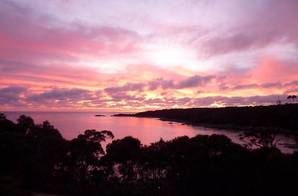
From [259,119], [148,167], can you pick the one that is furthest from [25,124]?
[259,119]

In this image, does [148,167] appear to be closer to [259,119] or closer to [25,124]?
[25,124]

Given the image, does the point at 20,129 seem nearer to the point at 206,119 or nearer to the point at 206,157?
the point at 206,157

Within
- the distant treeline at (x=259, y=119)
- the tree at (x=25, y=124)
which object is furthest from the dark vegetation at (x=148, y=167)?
the distant treeline at (x=259, y=119)

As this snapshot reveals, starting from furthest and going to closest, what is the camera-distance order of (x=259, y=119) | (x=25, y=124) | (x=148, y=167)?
(x=259, y=119) → (x=25, y=124) → (x=148, y=167)

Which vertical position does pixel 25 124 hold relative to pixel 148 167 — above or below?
above

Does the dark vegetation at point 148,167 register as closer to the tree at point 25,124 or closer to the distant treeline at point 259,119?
the tree at point 25,124

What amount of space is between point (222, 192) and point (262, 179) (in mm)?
3443

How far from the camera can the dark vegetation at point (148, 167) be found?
29188 millimetres

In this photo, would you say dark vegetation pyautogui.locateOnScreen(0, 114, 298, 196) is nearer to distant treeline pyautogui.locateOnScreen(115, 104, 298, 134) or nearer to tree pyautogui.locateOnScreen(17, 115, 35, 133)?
tree pyautogui.locateOnScreen(17, 115, 35, 133)

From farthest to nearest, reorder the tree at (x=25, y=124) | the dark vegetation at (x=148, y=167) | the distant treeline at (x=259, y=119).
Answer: the distant treeline at (x=259, y=119)
the tree at (x=25, y=124)
the dark vegetation at (x=148, y=167)

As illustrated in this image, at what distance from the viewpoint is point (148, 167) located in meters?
32.0

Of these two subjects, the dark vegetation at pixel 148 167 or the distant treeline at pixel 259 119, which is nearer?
the dark vegetation at pixel 148 167

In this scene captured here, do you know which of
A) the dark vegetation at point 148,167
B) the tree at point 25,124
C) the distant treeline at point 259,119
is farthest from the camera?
the distant treeline at point 259,119

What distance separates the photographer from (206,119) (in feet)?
526
